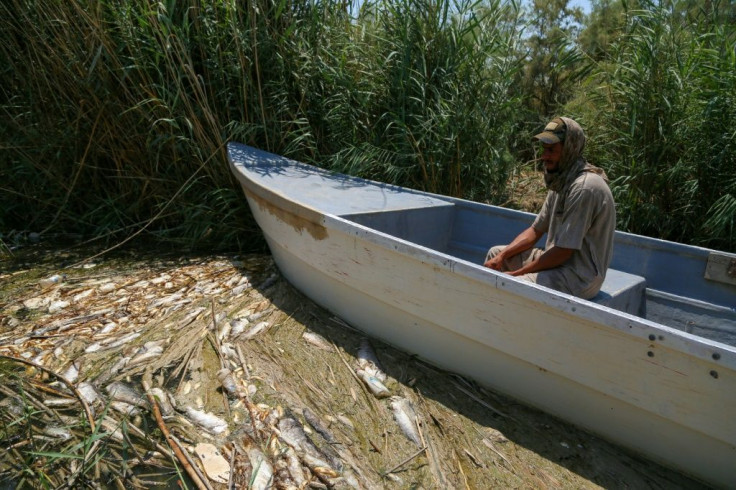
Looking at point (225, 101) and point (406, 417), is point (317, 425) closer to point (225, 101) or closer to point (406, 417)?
point (406, 417)

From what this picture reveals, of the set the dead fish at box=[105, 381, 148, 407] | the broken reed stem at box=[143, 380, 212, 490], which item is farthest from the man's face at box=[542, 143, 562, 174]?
the dead fish at box=[105, 381, 148, 407]

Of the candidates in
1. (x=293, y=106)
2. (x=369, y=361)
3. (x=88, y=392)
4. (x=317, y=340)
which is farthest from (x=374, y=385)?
(x=293, y=106)

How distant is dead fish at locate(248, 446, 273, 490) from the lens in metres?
2.26

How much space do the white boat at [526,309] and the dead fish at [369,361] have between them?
13cm

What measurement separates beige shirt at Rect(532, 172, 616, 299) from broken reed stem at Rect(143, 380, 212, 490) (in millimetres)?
1839

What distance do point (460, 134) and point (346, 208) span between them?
1.74 m

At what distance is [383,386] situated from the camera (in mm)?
2963

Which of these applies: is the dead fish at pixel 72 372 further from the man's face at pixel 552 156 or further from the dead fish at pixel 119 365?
the man's face at pixel 552 156

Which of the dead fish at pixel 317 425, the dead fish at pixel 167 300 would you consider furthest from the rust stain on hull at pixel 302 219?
the dead fish at pixel 317 425

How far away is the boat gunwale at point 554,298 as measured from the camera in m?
1.96

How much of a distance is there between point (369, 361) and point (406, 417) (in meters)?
0.50

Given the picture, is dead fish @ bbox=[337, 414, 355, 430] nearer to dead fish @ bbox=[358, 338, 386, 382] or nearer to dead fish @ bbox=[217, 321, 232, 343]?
dead fish @ bbox=[358, 338, 386, 382]

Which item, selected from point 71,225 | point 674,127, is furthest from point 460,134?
point 71,225

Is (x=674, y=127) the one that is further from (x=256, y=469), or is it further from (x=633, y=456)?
(x=256, y=469)
